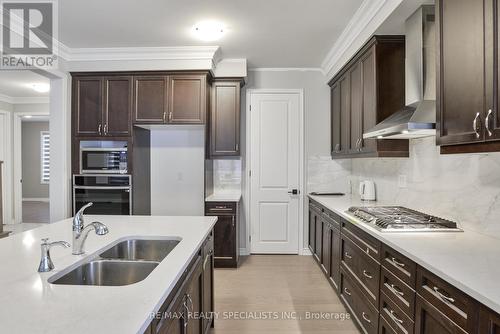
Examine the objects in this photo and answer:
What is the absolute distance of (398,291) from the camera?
5.66ft

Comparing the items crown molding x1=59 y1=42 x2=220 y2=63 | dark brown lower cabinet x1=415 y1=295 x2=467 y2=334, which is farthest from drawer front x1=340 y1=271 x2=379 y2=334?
crown molding x1=59 y1=42 x2=220 y2=63

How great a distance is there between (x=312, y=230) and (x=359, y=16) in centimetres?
262

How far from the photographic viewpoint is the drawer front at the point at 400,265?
1.56 meters

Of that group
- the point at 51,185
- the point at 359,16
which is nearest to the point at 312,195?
the point at 359,16

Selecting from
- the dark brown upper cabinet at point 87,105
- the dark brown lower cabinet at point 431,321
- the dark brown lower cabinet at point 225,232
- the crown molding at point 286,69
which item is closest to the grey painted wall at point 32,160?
the dark brown upper cabinet at point 87,105

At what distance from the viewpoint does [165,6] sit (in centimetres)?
264

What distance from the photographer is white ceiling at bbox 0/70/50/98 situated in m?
4.66

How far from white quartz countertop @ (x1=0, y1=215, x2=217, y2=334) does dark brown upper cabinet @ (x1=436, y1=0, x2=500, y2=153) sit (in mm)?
1529

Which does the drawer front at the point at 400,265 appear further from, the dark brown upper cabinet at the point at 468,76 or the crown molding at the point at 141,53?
the crown molding at the point at 141,53

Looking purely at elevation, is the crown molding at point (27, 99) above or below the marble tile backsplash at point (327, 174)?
above

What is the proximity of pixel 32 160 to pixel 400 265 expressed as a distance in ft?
36.2

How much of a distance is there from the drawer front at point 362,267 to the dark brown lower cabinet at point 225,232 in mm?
1518

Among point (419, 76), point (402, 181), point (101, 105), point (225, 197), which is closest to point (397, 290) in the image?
point (402, 181)

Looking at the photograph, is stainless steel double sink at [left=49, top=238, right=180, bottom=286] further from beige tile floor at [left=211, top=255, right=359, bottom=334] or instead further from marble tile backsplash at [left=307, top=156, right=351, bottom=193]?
marble tile backsplash at [left=307, top=156, right=351, bottom=193]
